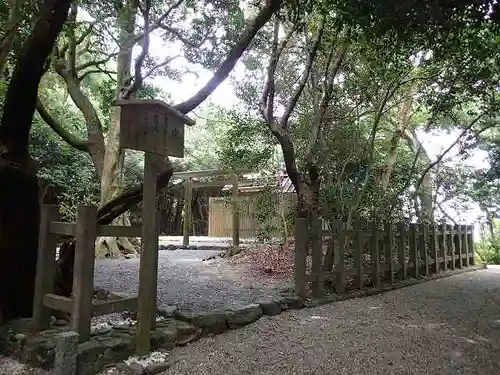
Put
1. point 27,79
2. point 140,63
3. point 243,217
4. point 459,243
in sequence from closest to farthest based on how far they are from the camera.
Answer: point 27,79 < point 140,63 < point 459,243 < point 243,217

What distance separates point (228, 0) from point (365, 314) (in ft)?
18.9

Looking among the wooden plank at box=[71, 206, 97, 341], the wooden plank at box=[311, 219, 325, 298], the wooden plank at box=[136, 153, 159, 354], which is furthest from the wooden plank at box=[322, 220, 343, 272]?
the wooden plank at box=[71, 206, 97, 341]

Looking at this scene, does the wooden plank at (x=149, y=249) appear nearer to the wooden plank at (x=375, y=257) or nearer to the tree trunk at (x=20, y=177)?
the tree trunk at (x=20, y=177)

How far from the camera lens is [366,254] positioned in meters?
8.20

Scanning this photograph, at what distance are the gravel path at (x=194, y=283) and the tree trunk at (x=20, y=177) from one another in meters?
1.81

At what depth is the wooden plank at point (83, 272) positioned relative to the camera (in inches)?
137

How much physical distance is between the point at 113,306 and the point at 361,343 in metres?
2.48

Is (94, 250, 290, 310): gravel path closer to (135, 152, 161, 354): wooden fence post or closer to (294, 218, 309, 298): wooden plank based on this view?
(294, 218, 309, 298): wooden plank

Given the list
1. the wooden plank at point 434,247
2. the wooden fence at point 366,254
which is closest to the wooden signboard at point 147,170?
the wooden fence at point 366,254

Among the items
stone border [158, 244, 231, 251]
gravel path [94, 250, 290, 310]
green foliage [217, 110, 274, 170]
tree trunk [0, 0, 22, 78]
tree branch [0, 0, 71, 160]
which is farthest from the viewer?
→ stone border [158, 244, 231, 251]

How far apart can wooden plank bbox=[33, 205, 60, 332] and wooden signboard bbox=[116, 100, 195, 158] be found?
1.17 meters

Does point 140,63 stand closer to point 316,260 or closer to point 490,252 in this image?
point 316,260

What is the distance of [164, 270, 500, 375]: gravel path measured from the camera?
3.51 meters

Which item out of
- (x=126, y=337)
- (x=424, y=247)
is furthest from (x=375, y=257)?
(x=126, y=337)
